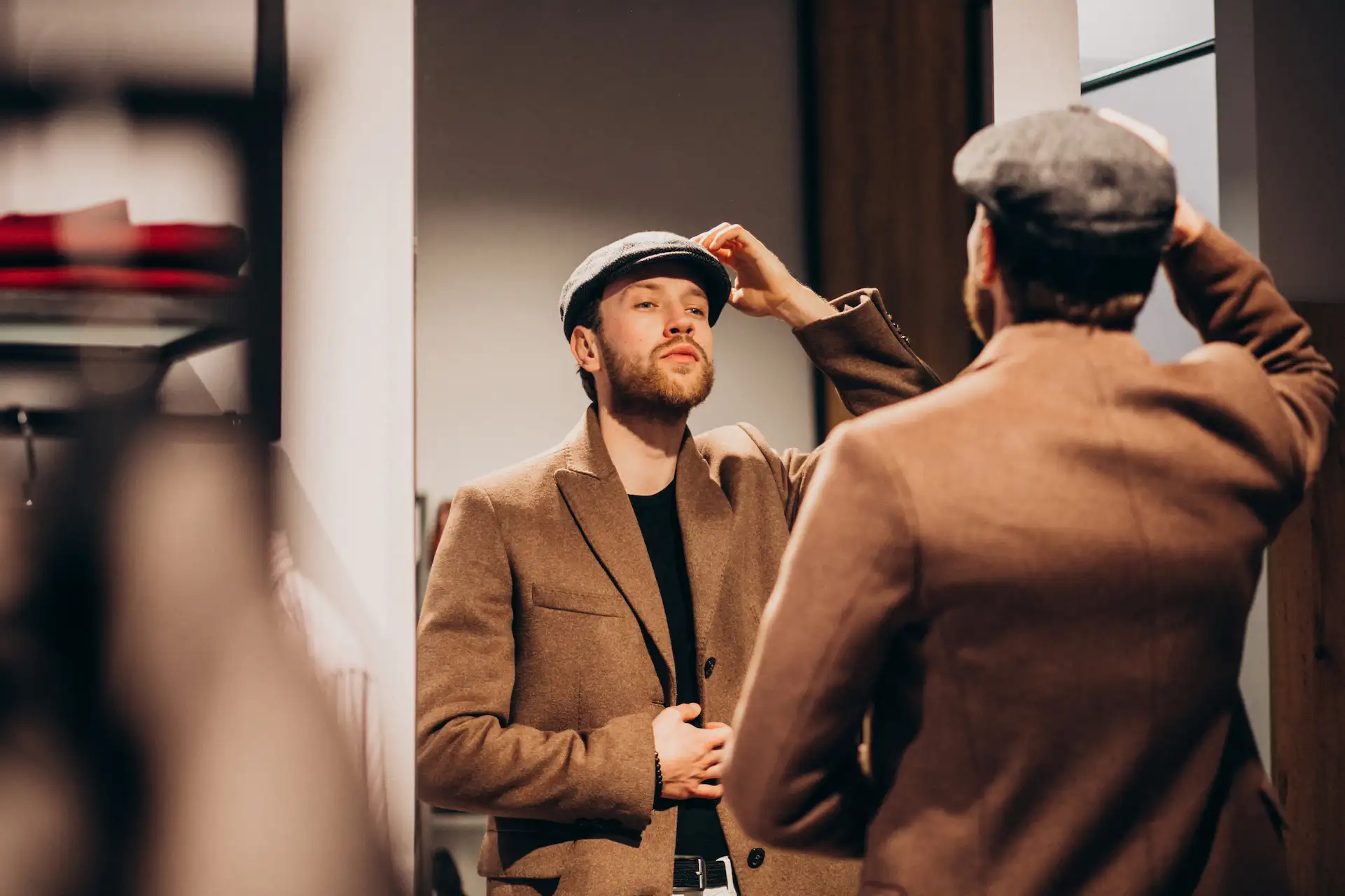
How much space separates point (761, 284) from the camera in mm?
1763

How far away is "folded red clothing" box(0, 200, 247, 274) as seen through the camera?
1.34m

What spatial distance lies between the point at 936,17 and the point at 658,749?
5.75 feet

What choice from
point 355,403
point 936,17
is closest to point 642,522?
point 355,403

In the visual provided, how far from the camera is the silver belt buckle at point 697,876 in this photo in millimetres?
1754

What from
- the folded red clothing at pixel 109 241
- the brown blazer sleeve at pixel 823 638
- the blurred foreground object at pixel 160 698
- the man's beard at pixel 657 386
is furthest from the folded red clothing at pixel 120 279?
the brown blazer sleeve at pixel 823 638

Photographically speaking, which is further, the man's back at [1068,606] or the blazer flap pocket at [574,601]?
the blazer flap pocket at [574,601]

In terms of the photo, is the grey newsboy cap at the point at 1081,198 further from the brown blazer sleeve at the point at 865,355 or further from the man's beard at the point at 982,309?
the brown blazer sleeve at the point at 865,355

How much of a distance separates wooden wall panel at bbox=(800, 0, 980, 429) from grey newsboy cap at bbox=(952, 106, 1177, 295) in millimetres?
1507

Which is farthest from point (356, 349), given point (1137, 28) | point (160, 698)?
point (1137, 28)

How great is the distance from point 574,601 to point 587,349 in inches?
17.4

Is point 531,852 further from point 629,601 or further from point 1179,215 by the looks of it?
point 1179,215

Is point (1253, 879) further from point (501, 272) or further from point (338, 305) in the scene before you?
point (501, 272)

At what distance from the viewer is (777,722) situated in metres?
1.08

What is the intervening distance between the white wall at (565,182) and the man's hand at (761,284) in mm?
811
